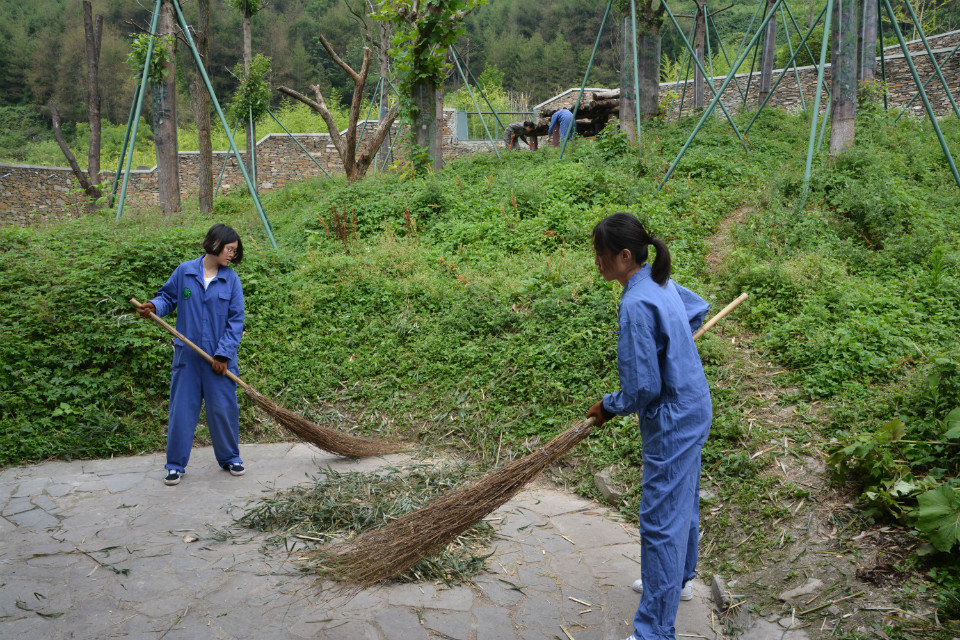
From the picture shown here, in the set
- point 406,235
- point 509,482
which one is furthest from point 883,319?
point 406,235

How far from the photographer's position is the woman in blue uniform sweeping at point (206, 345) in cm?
462

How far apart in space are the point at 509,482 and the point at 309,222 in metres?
6.92

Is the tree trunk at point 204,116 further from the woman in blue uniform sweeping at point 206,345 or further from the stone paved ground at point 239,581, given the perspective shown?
the stone paved ground at point 239,581

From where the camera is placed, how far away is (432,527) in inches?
128

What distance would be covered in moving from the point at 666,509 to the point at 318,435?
295 cm

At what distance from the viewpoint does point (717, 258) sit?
6664 millimetres

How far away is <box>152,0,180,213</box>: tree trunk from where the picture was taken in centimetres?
1077

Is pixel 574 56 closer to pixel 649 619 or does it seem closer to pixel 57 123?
pixel 57 123

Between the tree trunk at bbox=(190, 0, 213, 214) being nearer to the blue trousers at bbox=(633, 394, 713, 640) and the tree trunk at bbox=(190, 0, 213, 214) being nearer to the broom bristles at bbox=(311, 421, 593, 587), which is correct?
the broom bristles at bbox=(311, 421, 593, 587)

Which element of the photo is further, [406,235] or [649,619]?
[406,235]

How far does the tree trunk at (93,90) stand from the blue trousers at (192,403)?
41.5 feet

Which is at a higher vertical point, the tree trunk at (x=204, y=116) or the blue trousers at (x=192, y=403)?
the tree trunk at (x=204, y=116)

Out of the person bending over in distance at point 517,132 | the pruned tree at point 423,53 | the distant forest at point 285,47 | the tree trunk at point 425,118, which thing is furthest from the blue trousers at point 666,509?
the distant forest at point 285,47

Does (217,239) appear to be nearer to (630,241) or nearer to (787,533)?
(630,241)
